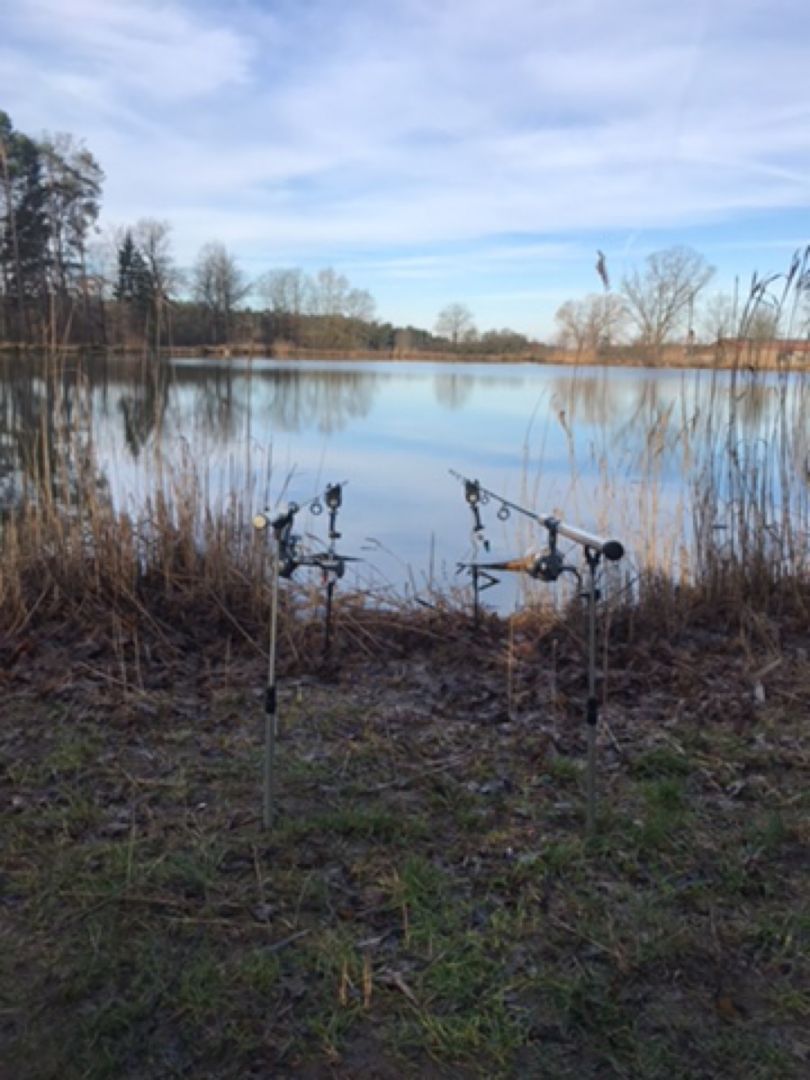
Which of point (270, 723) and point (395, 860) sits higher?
point (270, 723)

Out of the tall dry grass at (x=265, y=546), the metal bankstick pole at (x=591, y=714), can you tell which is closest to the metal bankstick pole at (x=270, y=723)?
the metal bankstick pole at (x=591, y=714)

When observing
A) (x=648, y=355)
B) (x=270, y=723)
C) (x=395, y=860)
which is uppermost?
(x=648, y=355)

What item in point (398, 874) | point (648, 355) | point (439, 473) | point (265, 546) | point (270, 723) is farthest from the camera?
point (439, 473)

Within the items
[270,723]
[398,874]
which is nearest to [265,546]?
[270,723]

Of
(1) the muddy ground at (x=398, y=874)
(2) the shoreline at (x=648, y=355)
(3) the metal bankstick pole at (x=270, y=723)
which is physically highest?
(2) the shoreline at (x=648, y=355)

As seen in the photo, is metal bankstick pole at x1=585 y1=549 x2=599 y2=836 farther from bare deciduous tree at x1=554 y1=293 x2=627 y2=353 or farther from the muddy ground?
bare deciduous tree at x1=554 y1=293 x2=627 y2=353

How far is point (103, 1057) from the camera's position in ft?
4.97

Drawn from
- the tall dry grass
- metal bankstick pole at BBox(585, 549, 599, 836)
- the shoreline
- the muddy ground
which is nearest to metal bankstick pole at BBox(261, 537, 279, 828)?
the muddy ground

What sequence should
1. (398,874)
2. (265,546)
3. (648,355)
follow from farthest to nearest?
(648,355) → (265,546) → (398,874)

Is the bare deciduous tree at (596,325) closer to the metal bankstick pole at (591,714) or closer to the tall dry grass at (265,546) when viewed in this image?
the tall dry grass at (265,546)

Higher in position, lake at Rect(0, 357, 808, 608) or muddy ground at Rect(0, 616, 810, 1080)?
lake at Rect(0, 357, 808, 608)

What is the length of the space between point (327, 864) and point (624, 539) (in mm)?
3115

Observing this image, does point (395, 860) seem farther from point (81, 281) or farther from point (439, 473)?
point (439, 473)

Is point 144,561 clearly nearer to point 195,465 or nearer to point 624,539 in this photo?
point 195,465
